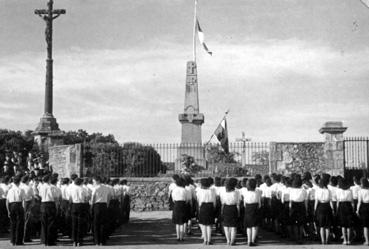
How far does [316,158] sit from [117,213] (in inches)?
390

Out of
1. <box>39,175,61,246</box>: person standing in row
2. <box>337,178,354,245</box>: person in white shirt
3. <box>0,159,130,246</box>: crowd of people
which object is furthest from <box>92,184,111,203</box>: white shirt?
<box>337,178,354,245</box>: person in white shirt

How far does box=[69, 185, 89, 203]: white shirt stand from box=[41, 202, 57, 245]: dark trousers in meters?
0.52

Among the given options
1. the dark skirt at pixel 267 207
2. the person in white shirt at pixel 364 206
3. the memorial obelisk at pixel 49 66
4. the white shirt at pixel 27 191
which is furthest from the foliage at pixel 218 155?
the memorial obelisk at pixel 49 66

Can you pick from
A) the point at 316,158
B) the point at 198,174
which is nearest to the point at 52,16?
the point at 198,174

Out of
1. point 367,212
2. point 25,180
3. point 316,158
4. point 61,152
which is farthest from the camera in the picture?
point 61,152

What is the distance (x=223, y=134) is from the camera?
81.9 ft

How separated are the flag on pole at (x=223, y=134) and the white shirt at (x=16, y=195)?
479 inches

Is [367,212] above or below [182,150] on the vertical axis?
below

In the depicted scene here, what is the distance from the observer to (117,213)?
1639 cm

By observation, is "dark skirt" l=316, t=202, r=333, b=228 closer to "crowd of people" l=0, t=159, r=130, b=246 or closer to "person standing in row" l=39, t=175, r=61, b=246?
"crowd of people" l=0, t=159, r=130, b=246

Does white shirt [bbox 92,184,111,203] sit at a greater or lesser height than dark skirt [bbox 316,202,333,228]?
greater

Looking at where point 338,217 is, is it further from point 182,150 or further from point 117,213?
point 182,150

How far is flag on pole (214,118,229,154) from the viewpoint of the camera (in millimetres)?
24336

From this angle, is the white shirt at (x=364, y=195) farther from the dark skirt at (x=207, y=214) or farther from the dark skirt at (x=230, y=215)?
the dark skirt at (x=207, y=214)
